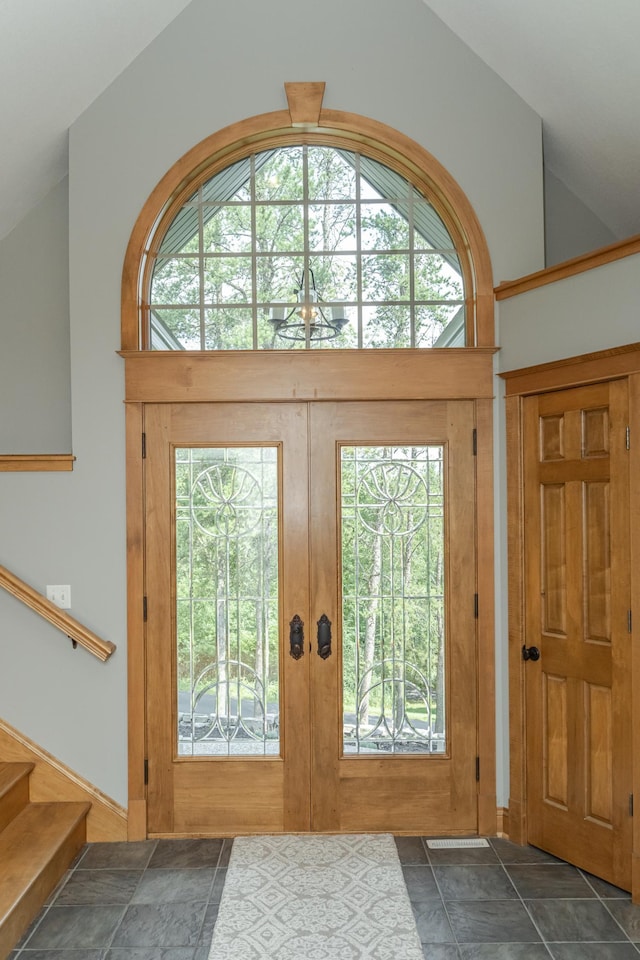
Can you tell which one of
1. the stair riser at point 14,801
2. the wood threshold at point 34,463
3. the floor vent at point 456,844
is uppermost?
the wood threshold at point 34,463

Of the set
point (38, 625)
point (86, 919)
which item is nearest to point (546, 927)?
point (86, 919)

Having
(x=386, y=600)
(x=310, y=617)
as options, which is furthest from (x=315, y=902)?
(x=386, y=600)

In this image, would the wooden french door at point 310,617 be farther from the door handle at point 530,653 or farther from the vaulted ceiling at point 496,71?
the vaulted ceiling at point 496,71

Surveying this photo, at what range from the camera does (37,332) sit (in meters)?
4.02

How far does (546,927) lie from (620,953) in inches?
A: 10.7

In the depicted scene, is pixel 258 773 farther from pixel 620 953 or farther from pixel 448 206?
pixel 448 206

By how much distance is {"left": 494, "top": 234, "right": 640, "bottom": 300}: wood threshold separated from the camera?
117 inches

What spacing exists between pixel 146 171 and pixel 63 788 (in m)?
2.94

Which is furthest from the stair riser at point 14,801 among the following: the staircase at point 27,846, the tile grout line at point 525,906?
the tile grout line at point 525,906

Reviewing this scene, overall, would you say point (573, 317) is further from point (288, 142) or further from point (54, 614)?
point (54, 614)

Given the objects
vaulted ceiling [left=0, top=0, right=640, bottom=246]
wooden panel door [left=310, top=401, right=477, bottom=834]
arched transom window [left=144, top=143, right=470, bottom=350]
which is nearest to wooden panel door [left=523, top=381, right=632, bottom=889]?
wooden panel door [left=310, top=401, right=477, bottom=834]

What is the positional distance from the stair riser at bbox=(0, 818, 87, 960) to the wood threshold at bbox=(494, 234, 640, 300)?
312 cm

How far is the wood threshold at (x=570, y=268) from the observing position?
2.96 metres

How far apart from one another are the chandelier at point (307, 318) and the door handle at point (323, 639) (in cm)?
136
